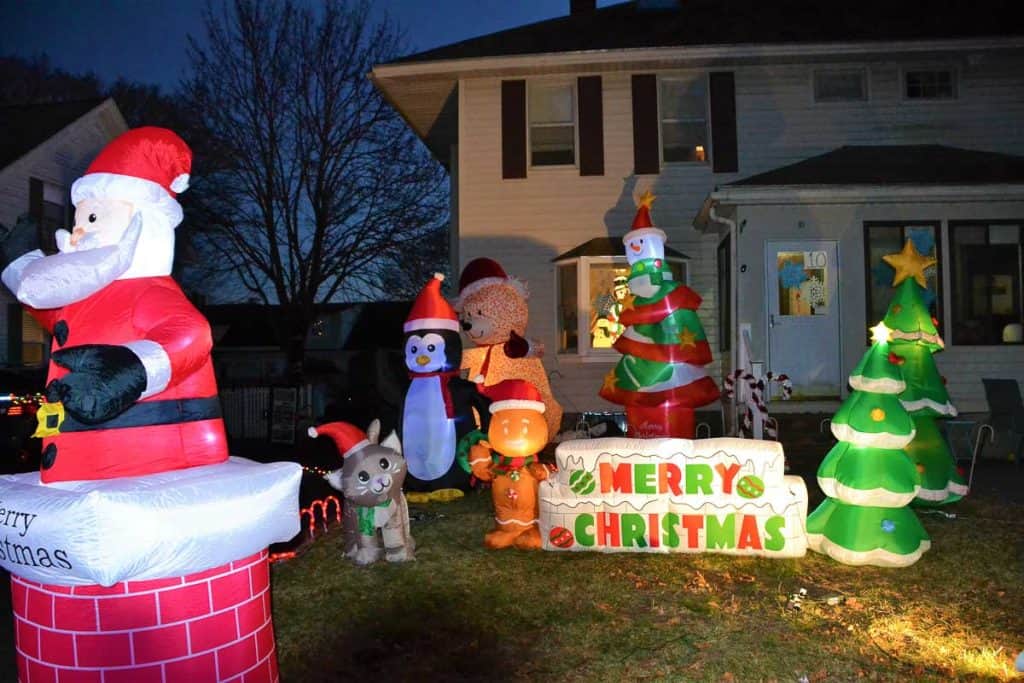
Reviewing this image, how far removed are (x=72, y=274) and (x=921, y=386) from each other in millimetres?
6453

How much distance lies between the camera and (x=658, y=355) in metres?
8.09

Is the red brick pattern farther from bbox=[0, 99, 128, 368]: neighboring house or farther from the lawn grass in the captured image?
bbox=[0, 99, 128, 368]: neighboring house

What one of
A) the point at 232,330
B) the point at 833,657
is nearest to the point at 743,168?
the point at 833,657

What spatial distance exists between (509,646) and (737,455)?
7.27 feet

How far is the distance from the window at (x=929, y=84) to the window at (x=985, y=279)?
9.78 feet

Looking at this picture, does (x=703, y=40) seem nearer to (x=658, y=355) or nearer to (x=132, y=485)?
(x=658, y=355)

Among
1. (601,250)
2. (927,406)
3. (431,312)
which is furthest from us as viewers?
(601,250)

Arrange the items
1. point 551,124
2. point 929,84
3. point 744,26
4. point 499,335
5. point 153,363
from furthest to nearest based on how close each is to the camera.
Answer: point 744,26, point 551,124, point 929,84, point 499,335, point 153,363

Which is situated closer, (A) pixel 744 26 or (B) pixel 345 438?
(B) pixel 345 438

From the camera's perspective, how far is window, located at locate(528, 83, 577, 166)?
1356 cm

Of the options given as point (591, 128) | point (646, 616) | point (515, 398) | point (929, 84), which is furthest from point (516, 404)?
point (929, 84)

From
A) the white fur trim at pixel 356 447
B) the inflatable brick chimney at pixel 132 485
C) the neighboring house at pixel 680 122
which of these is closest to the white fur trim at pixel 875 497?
the white fur trim at pixel 356 447

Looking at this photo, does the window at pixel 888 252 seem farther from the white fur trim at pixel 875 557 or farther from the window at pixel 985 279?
the white fur trim at pixel 875 557

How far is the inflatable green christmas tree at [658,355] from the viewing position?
7.97 m
